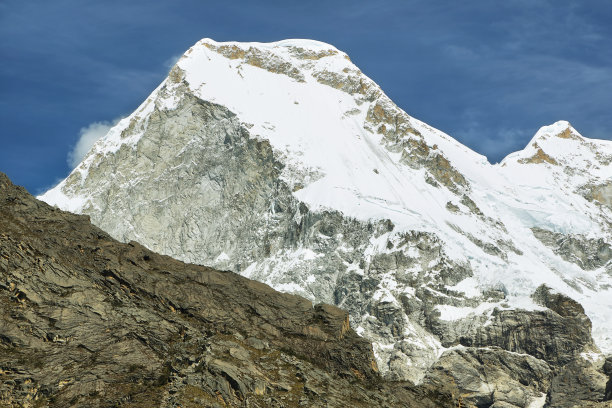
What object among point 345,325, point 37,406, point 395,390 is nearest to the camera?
point 37,406

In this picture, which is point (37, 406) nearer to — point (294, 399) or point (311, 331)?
point (294, 399)

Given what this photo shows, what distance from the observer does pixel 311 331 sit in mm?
98438

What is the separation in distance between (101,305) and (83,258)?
8538 millimetres

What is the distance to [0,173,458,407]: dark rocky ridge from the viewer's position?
7394cm

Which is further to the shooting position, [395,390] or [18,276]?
[395,390]

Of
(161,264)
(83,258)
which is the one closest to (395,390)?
(161,264)

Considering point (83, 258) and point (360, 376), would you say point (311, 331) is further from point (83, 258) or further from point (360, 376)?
point (83, 258)

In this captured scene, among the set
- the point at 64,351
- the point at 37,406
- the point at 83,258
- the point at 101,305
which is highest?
the point at 83,258

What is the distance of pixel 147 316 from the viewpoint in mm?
85000

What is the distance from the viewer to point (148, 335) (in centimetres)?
8206

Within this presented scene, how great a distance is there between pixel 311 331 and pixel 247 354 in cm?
1503

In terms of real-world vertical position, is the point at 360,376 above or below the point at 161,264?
below

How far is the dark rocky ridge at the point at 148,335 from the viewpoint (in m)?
73.9

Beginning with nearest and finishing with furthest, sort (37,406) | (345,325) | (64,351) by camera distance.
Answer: (37,406) < (64,351) < (345,325)
